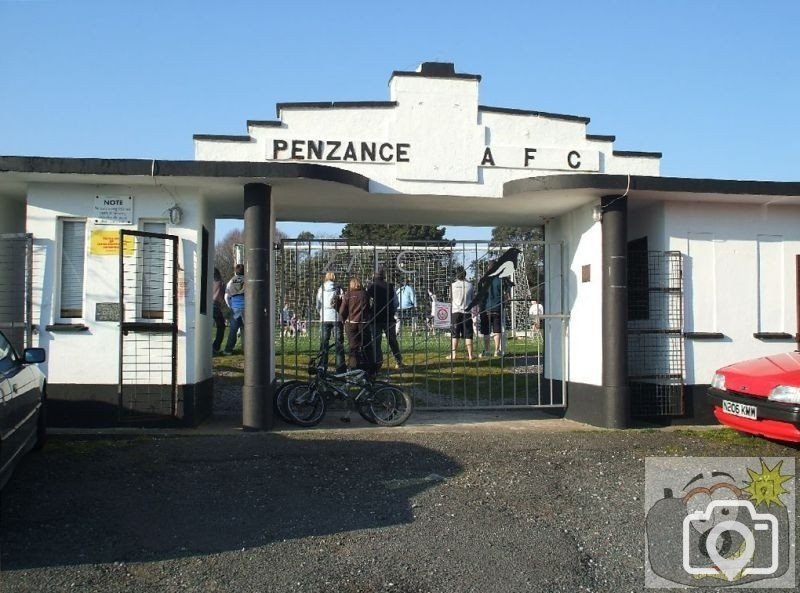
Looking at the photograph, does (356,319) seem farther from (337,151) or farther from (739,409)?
(739,409)

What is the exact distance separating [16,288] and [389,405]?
501 centimetres

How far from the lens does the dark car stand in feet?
18.4

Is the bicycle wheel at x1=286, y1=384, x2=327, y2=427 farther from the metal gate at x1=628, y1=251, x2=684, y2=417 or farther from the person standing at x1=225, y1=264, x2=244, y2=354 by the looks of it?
the person standing at x1=225, y1=264, x2=244, y2=354

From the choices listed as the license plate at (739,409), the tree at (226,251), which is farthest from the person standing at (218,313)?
the tree at (226,251)

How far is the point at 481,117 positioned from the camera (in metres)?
10.6

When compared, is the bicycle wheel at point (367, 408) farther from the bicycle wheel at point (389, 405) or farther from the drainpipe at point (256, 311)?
the drainpipe at point (256, 311)

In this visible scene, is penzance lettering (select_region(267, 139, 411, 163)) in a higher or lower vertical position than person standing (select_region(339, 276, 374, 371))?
higher

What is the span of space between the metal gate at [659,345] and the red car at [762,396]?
1251mm

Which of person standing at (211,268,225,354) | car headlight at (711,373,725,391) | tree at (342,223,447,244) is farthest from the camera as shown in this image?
tree at (342,223,447,244)

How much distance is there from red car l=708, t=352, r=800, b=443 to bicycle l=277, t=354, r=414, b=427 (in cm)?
381

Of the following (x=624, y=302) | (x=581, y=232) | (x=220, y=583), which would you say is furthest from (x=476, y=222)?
(x=220, y=583)

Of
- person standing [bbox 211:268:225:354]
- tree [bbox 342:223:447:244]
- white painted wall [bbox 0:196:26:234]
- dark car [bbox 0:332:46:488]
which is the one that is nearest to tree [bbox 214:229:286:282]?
tree [bbox 342:223:447:244]

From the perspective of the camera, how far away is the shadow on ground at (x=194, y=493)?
5191mm

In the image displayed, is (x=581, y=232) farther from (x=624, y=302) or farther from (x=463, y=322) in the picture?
(x=463, y=322)
